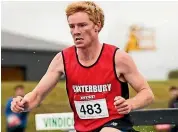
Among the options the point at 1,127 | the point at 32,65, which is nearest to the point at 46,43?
the point at 32,65

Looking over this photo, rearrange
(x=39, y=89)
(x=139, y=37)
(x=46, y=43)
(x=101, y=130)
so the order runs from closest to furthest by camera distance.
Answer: (x=101, y=130) < (x=39, y=89) < (x=139, y=37) < (x=46, y=43)

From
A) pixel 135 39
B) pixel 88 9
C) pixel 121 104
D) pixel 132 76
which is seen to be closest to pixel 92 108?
pixel 132 76

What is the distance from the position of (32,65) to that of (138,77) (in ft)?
22.8

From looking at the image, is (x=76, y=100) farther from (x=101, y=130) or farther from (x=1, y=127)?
(x=1, y=127)

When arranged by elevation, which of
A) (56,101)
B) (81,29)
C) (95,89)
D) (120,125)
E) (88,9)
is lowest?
(56,101)

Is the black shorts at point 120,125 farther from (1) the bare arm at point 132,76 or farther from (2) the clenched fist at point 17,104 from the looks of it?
(2) the clenched fist at point 17,104

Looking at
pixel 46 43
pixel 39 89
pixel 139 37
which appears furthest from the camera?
pixel 46 43

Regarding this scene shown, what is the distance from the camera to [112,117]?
3.24m

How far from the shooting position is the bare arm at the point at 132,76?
3.21 meters

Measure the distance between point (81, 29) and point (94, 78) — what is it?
320mm

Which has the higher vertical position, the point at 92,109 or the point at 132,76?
the point at 132,76

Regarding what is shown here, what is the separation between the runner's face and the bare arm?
0.22 meters

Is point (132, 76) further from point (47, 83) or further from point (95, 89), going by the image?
point (47, 83)

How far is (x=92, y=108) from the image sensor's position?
325 cm
